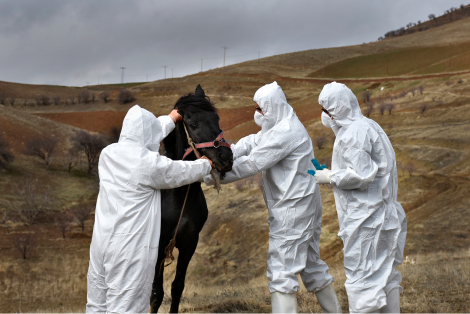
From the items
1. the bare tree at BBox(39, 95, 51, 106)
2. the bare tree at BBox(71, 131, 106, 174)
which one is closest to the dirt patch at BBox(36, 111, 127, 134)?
the bare tree at BBox(39, 95, 51, 106)

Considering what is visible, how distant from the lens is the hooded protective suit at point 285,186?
4.41m

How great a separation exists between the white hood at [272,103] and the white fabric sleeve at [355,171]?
2.87 feet

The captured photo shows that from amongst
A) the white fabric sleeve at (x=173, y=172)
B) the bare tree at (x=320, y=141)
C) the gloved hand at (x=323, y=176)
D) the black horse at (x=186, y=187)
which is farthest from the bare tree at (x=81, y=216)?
the gloved hand at (x=323, y=176)

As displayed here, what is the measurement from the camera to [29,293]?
13680 millimetres

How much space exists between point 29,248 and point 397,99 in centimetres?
2688

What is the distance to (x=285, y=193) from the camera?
446 cm

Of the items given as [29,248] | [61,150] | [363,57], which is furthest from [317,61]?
[29,248]

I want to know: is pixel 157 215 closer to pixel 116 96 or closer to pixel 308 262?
pixel 308 262

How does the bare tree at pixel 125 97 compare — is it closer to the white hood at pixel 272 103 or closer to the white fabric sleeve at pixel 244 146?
the white fabric sleeve at pixel 244 146

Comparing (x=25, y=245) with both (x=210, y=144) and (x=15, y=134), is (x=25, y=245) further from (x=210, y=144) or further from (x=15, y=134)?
(x=15, y=134)

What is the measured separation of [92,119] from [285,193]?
51.7 m

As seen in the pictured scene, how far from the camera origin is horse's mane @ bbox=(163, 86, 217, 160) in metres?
4.40

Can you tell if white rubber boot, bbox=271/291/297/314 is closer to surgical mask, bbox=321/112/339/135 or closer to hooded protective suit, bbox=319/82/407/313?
hooded protective suit, bbox=319/82/407/313

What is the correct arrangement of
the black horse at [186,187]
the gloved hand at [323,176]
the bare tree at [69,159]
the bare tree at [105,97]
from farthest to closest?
the bare tree at [105,97] < the bare tree at [69,159] < the black horse at [186,187] < the gloved hand at [323,176]
